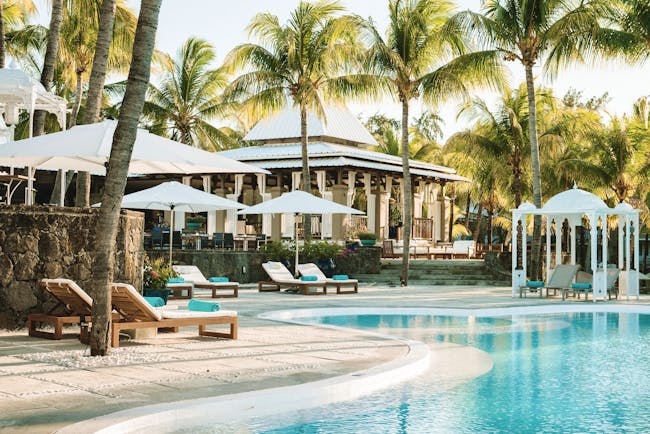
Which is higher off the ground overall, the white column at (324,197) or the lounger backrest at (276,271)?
the white column at (324,197)

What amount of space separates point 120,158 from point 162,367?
2.10m

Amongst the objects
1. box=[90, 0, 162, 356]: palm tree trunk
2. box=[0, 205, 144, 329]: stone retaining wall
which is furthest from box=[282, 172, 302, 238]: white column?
box=[90, 0, 162, 356]: palm tree trunk

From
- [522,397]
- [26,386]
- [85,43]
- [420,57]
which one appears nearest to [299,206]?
[420,57]

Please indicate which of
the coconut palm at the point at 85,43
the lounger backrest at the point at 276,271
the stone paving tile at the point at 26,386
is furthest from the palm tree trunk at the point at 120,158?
the coconut palm at the point at 85,43

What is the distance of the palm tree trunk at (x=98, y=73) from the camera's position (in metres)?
10.7

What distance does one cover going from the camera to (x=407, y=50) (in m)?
24.3

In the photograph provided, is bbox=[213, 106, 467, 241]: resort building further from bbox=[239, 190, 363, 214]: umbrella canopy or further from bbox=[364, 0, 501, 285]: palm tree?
bbox=[239, 190, 363, 214]: umbrella canopy

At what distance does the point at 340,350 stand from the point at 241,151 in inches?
980

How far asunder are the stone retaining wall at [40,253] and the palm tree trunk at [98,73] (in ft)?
8.11

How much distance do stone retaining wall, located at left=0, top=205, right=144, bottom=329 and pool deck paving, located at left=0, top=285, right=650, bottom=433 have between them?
0.45 meters

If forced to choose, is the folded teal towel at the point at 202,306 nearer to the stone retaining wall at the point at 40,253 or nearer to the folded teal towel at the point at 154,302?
the folded teal towel at the point at 154,302

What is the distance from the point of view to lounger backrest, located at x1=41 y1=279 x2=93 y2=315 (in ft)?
31.4

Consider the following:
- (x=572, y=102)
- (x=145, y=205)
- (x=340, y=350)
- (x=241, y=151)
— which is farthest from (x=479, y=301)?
(x=572, y=102)

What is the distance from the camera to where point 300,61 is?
84.7 feet
